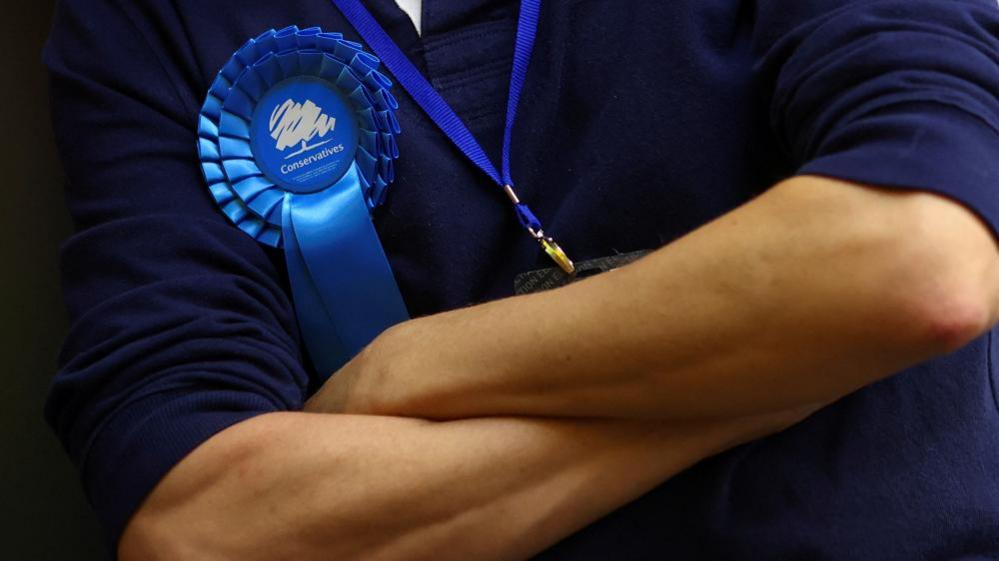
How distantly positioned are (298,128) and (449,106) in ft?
0.42

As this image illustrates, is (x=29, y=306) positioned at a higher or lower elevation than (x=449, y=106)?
lower

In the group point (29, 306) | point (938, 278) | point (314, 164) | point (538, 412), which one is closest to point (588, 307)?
point (538, 412)

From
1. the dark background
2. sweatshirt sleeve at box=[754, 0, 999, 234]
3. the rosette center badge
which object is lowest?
the dark background

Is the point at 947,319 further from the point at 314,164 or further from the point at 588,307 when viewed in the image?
the point at 314,164

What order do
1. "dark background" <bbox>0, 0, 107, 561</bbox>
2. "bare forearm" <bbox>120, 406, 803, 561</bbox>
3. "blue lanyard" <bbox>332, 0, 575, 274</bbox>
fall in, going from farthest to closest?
"dark background" <bbox>0, 0, 107, 561</bbox> → "blue lanyard" <bbox>332, 0, 575, 274</bbox> → "bare forearm" <bbox>120, 406, 803, 561</bbox>

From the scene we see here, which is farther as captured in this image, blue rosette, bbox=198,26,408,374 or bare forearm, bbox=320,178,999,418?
blue rosette, bbox=198,26,408,374

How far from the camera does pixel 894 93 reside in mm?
705

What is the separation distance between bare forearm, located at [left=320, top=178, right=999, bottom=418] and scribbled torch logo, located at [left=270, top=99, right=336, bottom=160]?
25 cm

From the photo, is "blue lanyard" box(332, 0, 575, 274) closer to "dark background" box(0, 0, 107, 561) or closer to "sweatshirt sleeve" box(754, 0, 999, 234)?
"sweatshirt sleeve" box(754, 0, 999, 234)

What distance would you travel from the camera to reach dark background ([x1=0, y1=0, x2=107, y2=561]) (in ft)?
3.71

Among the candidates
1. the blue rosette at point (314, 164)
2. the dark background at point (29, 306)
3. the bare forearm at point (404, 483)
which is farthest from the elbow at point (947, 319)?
the dark background at point (29, 306)

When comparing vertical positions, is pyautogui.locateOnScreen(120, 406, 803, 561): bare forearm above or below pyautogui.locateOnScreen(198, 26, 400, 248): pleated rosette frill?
below

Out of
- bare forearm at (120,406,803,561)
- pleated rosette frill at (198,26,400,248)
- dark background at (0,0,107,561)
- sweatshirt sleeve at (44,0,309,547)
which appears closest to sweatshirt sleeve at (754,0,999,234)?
bare forearm at (120,406,803,561)

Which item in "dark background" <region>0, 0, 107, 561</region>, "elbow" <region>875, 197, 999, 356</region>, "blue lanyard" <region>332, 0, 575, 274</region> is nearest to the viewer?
"elbow" <region>875, 197, 999, 356</region>
